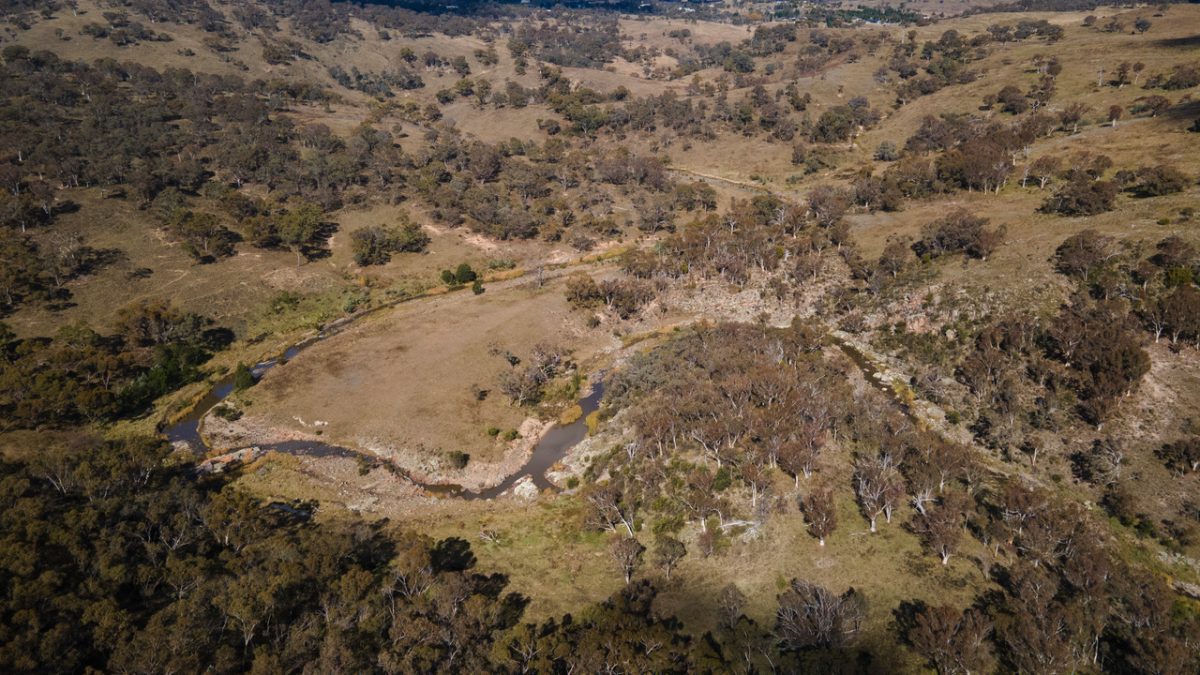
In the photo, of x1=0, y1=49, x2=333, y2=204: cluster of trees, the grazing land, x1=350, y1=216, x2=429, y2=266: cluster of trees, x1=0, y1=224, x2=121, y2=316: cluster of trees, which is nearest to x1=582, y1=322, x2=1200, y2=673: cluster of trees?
the grazing land

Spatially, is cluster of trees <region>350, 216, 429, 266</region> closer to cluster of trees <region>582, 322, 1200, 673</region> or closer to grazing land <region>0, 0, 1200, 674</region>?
grazing land <region>0, 0, 1200, 674</region>

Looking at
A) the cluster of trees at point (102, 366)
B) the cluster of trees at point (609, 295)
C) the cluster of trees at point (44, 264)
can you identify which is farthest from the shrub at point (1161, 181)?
the cluster of trees at point (44, 264)

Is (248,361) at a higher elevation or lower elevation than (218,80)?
lower

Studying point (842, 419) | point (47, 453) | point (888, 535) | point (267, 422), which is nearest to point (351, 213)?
point (267, 422)

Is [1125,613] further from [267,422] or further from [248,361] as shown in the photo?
[248,361]

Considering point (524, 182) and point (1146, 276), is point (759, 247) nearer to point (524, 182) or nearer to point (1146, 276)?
point (1146, 276)

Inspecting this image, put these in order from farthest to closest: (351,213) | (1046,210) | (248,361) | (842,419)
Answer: (351,213), (1046,210), (248,361), (842,419)

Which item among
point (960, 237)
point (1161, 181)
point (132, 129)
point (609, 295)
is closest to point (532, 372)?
point (609, 295)
